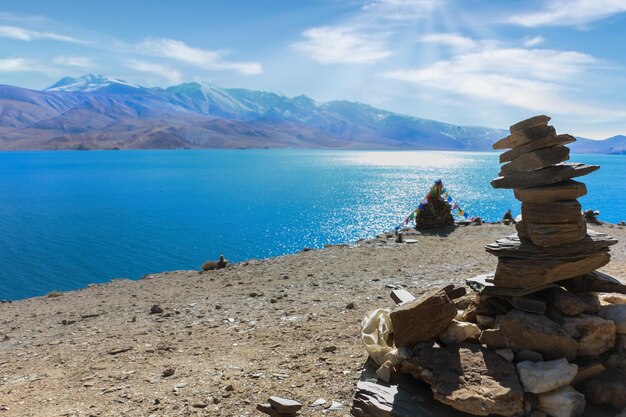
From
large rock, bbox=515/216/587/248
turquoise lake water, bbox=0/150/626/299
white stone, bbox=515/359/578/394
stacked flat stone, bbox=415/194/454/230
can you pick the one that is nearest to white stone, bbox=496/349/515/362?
white stone, bbox=515/359/578/394

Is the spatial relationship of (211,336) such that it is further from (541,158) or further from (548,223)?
(541,158)

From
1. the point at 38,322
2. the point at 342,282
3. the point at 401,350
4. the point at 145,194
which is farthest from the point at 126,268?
the point at 145,194

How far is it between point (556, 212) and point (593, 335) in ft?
7.80

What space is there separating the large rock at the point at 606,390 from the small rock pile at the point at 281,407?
16.8 feet

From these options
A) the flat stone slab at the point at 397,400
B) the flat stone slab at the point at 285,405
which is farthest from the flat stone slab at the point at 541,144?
the flat stone slab at the point at 285,405

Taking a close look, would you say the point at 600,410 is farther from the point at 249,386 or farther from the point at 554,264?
the point at 249,386

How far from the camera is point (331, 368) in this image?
10430 mm

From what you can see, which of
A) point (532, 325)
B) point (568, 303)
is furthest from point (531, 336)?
point (568, 303)

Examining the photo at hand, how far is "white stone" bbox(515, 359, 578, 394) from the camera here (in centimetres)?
782

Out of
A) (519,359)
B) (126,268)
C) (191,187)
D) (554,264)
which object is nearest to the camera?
(519,359)

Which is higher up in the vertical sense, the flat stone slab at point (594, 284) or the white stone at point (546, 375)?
the flat stone slab at point (594, 284)

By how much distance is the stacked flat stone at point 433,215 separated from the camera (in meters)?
33.4

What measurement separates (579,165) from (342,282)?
1158 cm

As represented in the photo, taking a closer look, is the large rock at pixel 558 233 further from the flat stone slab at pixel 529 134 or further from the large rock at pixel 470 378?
the large rock at pixel 470 378
